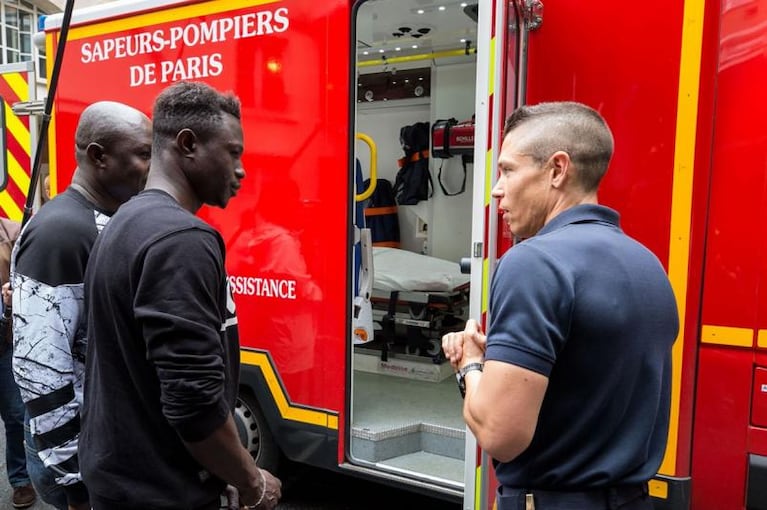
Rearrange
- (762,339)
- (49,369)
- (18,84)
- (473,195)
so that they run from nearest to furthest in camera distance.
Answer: (49,369), (762,339), (473,195), (18,84)

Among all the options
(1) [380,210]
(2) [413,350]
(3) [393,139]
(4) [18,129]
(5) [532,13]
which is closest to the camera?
(5) [532,13]

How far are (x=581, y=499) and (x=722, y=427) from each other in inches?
45.2

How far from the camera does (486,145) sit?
2.03 meters

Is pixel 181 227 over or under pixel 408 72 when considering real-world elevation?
under

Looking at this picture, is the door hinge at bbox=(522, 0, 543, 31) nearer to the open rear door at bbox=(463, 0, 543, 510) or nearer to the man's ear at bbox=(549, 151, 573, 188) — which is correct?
the open rear door at bbox=(463, 0, 543, 510)

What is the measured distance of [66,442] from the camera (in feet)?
5.57

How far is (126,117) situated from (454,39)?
13.1ft

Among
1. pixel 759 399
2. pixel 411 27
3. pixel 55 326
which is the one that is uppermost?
pixel 411 27

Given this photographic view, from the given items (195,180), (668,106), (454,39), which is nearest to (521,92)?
(668,106)

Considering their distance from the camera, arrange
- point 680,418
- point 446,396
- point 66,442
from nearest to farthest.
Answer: point 66,442
point 680,418
point 446,396

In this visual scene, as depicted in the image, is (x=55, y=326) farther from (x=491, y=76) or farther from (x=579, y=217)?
(x=491, y=76)

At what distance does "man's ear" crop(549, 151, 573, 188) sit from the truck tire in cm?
228

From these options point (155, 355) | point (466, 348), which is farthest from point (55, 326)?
point (466, 348)

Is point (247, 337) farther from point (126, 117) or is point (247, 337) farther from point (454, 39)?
point (454, 39)
